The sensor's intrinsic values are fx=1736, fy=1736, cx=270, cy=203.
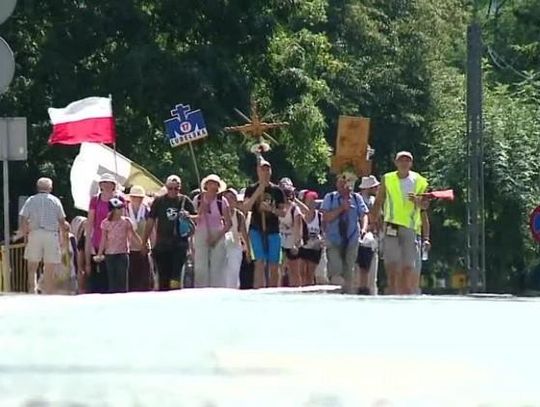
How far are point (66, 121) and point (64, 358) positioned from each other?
64.1 feet

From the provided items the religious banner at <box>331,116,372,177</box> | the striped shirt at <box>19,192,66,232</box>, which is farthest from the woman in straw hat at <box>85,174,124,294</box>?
the religious banner at <box>331,116,372,177</box>

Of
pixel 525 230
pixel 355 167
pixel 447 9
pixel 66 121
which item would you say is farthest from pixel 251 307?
pixel 447 9

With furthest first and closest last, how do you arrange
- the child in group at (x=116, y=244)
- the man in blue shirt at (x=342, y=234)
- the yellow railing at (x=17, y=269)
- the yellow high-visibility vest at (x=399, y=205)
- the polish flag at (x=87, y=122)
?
the polish flag at (x=87, y=122) → the yellow railing at (x=17, y=269) → the man in blue shirt at (x=342, y=234) → the child in group at (x=116, y=244) → the yellow high-visibility vest at (x=399, y=205)

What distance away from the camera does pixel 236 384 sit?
92.6 inches

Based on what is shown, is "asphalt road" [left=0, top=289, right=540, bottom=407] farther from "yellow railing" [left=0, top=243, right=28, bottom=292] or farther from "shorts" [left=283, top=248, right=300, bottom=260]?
"yellow railing" [left=0, top=243, right=28, bottom=292]

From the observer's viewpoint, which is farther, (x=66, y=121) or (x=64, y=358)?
(x=66, y=121)

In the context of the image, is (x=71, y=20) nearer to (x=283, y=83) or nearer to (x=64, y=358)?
(x=283, y=83)

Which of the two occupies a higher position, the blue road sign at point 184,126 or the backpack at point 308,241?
the blue road sign at point 184,126

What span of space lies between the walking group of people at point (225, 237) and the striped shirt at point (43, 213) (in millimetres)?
10

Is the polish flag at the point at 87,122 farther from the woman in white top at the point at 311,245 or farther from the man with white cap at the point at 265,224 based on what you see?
the man with white cap at the point at 265,224

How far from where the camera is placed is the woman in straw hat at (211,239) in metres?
15.9

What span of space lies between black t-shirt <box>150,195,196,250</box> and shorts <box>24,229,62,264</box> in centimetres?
151

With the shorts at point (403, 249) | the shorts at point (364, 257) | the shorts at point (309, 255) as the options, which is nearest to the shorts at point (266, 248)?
the shorts at point (403, 249)

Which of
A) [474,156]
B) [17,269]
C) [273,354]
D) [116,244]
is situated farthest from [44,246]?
[273,354]
